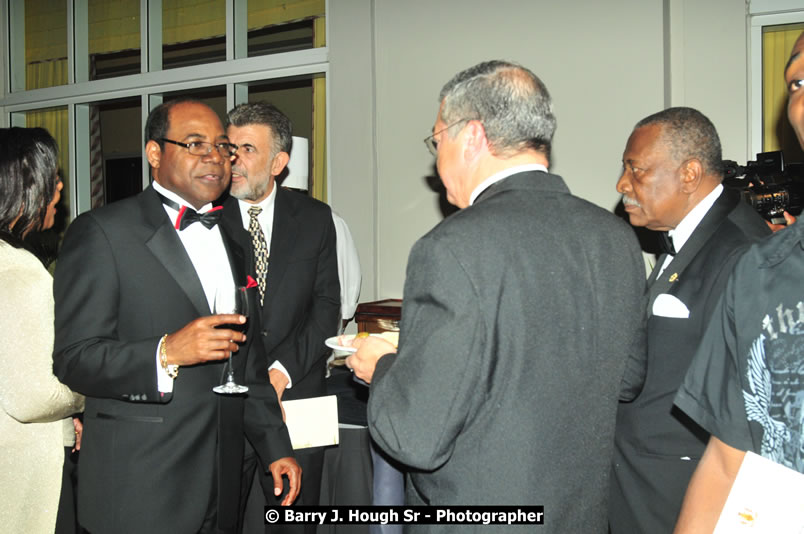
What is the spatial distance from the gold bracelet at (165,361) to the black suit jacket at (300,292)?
72 cm

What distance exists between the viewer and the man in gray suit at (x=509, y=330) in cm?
122

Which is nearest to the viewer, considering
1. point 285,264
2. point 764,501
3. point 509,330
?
point 764,501

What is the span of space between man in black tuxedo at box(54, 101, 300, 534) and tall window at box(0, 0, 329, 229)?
3.95 m

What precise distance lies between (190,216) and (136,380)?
54cm

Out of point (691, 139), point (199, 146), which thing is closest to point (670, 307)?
point (691, 139)

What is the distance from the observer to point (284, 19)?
5938 millimetres

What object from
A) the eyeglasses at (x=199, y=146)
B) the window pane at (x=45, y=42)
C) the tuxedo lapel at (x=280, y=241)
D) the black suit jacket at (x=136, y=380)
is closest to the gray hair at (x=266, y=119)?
the tuxedo lapel at (x=280, y=241)

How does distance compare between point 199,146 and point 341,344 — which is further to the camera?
point 199,146

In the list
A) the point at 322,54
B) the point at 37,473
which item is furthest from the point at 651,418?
the point at 322,54

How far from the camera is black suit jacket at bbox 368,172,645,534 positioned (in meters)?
1.22

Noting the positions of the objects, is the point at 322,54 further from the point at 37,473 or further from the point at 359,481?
the point at 37,473

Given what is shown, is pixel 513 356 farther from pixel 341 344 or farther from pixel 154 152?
pixel 154 152

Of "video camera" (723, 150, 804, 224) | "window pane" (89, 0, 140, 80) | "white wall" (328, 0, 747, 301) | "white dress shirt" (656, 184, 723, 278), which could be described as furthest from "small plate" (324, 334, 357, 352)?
"window pane" (89, 0, 140, 80)

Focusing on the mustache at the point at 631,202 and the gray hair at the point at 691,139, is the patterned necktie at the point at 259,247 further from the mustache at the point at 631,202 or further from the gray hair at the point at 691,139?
the gray hair at the point at 691,139
